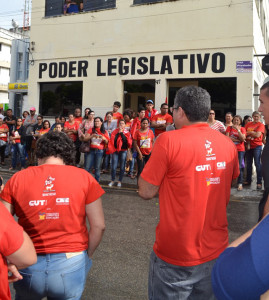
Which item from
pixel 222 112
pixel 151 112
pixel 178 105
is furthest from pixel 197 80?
pixel 178 105

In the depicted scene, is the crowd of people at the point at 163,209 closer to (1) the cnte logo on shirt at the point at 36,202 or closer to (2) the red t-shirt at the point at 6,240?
(1) the cnte logo on shirt at the point at 36,202

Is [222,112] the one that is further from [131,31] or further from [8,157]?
[8,157]

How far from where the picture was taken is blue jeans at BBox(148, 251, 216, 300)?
187 cm

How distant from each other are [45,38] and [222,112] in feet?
28.9

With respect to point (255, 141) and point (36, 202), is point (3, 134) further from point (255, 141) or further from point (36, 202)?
point (36, 202)

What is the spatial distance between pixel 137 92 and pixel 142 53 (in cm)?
154

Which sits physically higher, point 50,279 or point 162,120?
point 162,120

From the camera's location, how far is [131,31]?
12.4 m

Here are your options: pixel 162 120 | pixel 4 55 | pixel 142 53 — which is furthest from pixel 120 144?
pixel 4 55

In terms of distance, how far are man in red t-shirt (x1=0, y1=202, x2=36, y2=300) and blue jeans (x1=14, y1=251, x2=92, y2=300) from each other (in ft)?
1.09

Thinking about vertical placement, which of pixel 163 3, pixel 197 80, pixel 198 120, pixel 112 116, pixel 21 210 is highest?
pixel 163 3

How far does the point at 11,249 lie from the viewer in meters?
1.43

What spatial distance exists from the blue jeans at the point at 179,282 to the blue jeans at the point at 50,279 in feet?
1.64

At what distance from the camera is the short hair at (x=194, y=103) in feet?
6.57
